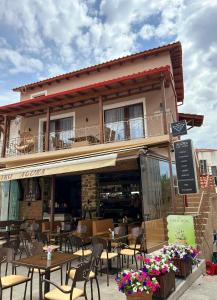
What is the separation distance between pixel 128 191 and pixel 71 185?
4.02 metres

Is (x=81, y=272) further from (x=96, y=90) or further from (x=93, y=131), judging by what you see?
(x=93, y=131)

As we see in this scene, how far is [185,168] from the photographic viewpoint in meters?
9.66

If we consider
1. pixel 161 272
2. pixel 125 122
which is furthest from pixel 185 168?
pixel 125 122

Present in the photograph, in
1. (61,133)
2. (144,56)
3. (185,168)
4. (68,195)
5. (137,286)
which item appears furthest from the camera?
(68,195)

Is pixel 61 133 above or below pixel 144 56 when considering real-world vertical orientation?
below

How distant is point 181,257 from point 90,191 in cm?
936

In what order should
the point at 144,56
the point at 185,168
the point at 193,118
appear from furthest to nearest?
the point at 193,118 < the point at 144,56 < the point at 185,168

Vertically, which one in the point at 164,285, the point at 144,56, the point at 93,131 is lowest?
the point at 164,285

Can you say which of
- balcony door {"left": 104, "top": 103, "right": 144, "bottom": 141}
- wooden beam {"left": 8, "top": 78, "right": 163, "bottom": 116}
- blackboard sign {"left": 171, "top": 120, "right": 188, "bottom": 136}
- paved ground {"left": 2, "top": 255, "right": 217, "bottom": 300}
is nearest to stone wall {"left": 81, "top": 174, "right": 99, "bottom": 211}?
balcony door {"left": 104, "top": 103, "right": 144, "bottom": 141}

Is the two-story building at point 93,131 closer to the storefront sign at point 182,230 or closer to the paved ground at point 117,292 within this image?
the storefront sign at point 182,230

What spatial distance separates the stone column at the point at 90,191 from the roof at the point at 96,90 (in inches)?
185

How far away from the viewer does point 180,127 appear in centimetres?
1050

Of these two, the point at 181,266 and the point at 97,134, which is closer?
the point at 181,266

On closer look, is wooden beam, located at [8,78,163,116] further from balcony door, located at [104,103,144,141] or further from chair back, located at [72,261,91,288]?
chair back, located at [72,261,91,288]
